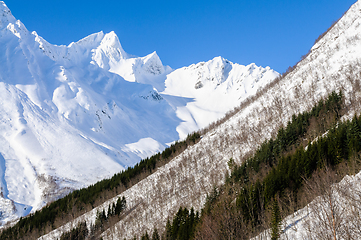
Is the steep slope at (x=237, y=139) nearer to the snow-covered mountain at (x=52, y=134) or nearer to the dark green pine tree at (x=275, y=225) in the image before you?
the dark green pine tree at (x=275, y=225)

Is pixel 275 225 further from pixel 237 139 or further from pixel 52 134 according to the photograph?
pixel 52 134

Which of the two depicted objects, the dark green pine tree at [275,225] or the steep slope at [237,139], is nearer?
the dark green pine tree at [275,225]

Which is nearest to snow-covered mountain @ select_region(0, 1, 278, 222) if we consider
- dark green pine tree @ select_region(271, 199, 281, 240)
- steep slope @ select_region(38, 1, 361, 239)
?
steep slope @ select_region(38, 1, 361, 239)

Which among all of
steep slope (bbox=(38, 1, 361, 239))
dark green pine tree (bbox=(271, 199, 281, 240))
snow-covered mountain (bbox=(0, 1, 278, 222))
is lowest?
dark green pine tree (bbox=(271, 199, 281, 240))

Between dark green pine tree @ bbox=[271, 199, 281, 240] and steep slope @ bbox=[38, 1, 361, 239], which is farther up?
steep slope @ bbox=[38, 1, 361, 239]

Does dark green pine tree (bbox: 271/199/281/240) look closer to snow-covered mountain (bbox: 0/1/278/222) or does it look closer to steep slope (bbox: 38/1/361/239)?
steep slope (bbox: 38/1/361/239)

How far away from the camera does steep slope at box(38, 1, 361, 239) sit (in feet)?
167

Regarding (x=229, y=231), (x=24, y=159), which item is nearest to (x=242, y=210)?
(x=229, y=231)

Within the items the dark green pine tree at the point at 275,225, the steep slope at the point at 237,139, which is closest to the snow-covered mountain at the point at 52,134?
the steep slope at the point at 237,139

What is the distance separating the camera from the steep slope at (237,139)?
50750 mm

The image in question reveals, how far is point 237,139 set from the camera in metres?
63.7

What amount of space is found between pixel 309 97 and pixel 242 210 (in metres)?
38.1

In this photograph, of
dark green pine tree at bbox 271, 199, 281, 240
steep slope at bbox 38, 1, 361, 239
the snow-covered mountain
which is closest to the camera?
dark green pine tree at bbox 271, 199, 281, 240

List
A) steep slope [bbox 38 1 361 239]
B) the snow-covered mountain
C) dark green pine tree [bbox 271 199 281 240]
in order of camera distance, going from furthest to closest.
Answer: the snow-covered mountain → steep slope [bbox 38 1 361 239] → dark green pine tree [bbox 271 199 281 240]
